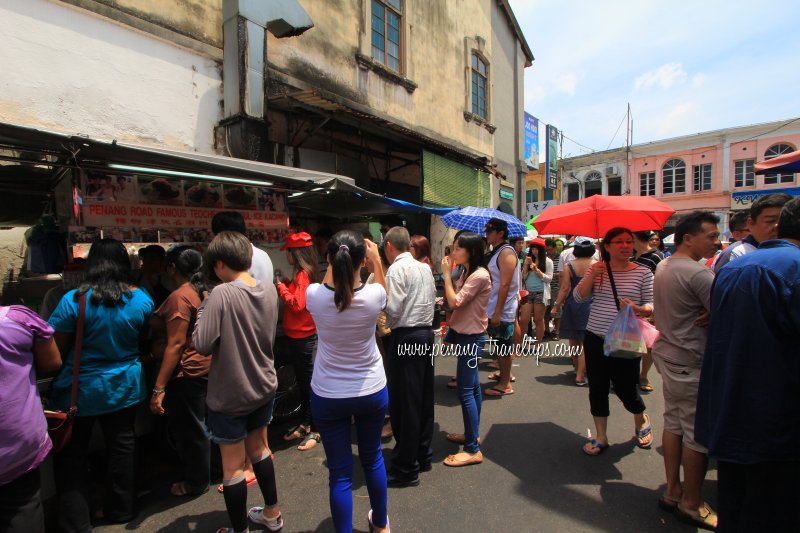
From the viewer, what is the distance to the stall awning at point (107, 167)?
2789mm

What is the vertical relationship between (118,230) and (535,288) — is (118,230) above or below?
above

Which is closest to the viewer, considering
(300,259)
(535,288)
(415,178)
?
(300,259)

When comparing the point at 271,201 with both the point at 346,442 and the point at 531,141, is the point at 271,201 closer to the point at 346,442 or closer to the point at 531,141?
the point at 346,442

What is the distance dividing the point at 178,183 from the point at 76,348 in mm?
2058

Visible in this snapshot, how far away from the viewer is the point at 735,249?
383 cm

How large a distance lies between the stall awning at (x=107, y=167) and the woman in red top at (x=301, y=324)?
0.76 metres

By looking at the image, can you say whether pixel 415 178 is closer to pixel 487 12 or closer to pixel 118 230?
pixel 487 12

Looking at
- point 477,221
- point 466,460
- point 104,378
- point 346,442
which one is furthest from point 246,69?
point 466,460

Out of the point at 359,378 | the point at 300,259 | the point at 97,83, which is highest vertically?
the point at 97,83

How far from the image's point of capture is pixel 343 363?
227 cm

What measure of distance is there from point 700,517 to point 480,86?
1299cm

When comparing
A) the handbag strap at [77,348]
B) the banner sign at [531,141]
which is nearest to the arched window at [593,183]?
the banner sign at [531,141]

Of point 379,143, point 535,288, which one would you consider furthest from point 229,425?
point 379,143

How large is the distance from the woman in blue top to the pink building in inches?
Result: 1267
